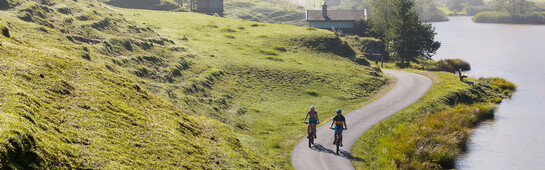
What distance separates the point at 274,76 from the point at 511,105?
2638 cm

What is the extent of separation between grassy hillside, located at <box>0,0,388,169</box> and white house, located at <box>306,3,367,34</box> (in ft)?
120

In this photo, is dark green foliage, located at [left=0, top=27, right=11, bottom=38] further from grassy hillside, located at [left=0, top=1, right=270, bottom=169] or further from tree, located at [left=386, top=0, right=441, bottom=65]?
tree, located at [left=386, top=0, right=441, bottom=65]

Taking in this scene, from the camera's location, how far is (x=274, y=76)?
47406 mm

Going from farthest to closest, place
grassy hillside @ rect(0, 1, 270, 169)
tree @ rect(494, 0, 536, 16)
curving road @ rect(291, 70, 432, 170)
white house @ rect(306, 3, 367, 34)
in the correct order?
tree @ rect(494, 0, 536, 16) → white house @ rect(306, 3, 367, 34) → curving road @ rect(291, 70, 432, 170) → grassy hillside @ rect(0, 1, 270, 169)

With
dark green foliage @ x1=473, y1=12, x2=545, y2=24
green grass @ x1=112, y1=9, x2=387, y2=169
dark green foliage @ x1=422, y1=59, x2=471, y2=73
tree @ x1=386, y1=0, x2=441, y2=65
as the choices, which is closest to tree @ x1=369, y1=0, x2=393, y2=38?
tree @ x1=386, y1=0, x2=441, y2=65

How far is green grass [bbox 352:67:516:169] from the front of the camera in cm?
2496

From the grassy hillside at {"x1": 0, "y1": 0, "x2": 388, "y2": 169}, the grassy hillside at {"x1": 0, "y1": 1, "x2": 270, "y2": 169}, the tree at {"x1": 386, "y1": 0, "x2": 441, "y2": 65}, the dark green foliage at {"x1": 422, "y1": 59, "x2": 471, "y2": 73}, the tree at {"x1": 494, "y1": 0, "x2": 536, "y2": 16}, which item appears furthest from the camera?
the tree at {"x1": 494, "y1": 0, "x2": 536, "y2": 16}

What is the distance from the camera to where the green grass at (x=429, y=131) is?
81.9 feet

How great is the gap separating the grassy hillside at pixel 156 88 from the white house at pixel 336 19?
120ft

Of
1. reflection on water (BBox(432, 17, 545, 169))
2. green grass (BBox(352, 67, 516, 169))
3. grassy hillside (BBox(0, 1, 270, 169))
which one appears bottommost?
reflection on water (BBox(432, 17, 545, 169))

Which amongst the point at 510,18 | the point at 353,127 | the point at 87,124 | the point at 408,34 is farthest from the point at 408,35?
the point at 510,18

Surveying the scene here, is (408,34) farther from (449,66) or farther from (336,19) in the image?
(336,19)

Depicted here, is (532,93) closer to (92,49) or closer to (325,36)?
(325,36)

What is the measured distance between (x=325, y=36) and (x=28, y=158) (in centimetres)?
5939
